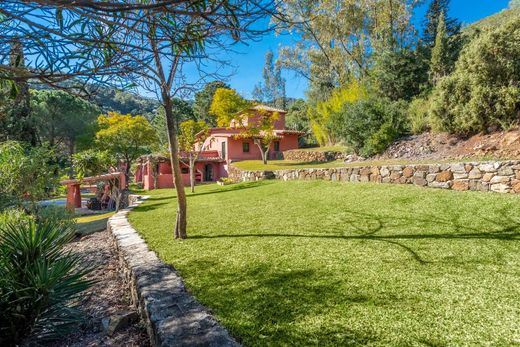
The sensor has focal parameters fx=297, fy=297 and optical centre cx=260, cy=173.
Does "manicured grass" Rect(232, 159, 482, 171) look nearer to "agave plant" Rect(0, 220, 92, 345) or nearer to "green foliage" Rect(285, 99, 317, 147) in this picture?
"agave plant" Rect(0, 220, 92, 345)

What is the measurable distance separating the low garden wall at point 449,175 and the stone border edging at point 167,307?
6.80m

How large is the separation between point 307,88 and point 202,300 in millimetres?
30659

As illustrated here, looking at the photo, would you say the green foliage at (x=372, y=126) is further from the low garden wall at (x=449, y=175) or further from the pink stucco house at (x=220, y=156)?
the pink stucco house at (x=220, y=156)

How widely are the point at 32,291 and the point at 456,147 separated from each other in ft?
37.9

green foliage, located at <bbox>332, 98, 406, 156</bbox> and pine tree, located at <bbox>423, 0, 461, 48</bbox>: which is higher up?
pine tree, located at <bbox>423, 0, 461, 48</bbox>

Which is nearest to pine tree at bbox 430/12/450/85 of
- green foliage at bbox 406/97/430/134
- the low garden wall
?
green foliage at bbox 406/97/430/134

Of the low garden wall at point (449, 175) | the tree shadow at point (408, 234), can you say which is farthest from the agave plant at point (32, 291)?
the low garden wall at point (449, 175)

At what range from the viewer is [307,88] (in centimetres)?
3128

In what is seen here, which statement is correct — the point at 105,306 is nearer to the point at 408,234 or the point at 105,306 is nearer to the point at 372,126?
the point at 408,234

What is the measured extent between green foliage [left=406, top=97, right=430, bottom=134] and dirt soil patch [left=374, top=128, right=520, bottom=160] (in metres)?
0.47

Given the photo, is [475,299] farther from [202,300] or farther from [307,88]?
[307,88]

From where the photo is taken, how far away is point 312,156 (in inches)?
821

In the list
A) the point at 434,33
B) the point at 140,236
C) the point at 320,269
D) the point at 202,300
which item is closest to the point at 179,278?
the point at 202,300

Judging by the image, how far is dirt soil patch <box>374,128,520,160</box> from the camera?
8.27 m
